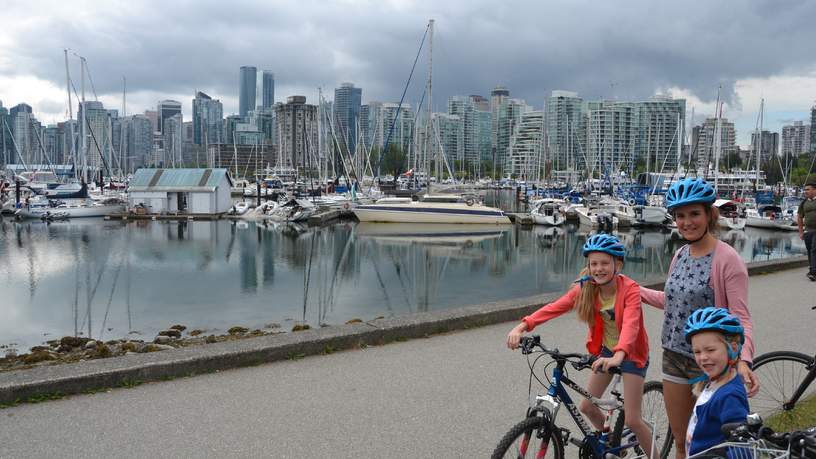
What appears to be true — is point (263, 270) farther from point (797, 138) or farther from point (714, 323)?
point (797, 138)

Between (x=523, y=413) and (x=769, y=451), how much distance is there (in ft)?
10.4

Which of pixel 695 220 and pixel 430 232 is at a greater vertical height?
pixel 695 220

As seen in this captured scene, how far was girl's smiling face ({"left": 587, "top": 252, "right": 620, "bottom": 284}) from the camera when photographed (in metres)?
4.05

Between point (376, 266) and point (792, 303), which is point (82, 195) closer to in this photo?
point (376, 266)

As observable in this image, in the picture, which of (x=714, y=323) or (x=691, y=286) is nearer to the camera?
(x=714, y=323)

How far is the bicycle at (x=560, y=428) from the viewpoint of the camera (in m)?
3.72

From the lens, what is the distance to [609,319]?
13.5 ft

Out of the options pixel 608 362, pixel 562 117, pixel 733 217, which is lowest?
pixel 733 217

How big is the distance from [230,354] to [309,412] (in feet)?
5.82

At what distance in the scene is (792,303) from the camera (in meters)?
10.8

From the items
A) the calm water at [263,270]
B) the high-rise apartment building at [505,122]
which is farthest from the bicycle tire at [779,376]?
the high-rise apartment building at [505,122]

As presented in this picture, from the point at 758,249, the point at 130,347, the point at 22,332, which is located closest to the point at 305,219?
the point at 758,249

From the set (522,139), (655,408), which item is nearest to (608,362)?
(655,408)

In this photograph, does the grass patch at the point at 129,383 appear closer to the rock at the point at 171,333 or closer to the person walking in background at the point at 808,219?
the rock at the point at 171,333
